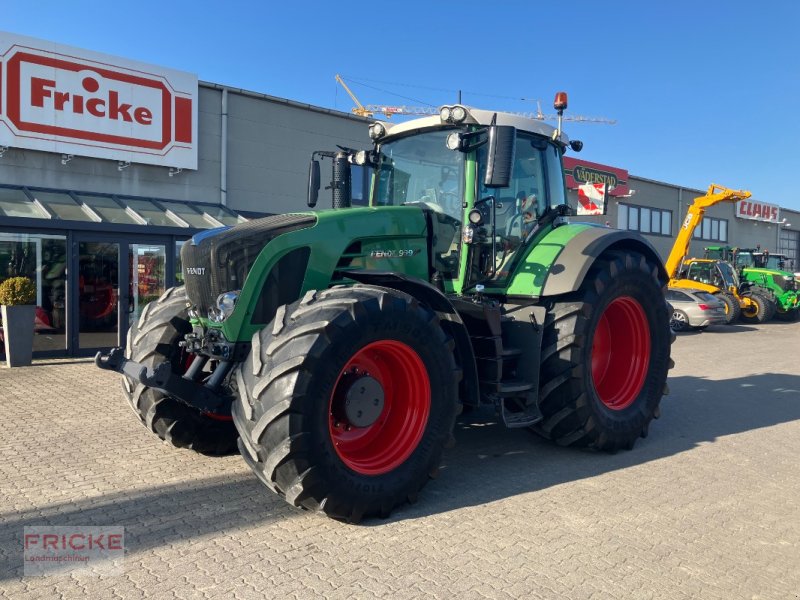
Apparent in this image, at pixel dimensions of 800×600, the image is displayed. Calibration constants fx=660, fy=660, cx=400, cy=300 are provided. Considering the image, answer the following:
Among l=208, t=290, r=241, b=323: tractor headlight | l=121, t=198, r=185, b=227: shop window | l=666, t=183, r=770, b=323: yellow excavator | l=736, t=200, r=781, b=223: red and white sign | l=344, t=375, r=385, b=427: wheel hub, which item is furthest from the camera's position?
l=736, t=200, r=781, b=223: red and white sign

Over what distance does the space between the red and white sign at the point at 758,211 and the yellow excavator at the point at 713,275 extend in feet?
40.8

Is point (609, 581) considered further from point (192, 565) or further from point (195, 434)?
point (195, 434)

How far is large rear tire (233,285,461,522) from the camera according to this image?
11.9 feet

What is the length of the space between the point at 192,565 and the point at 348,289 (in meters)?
1.74

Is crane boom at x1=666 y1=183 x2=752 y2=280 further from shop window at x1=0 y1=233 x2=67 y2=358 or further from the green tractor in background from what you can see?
shop window at x1=0 y1=233 x2=67 y2=358

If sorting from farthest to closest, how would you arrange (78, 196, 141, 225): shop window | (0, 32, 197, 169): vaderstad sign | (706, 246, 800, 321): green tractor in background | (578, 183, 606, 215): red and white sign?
(706, 246, 800, 321): green tractor in background < (78, 196, 141, 225): shop window < (0, 32, 197, 169): vaderstad sign < (578, 183, 606, 215): red and white sign

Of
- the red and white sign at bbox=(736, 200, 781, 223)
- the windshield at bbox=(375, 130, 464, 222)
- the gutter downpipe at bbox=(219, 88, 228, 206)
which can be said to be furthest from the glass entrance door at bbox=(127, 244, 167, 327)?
the red and white sign at bbox=(736, 200, 781, 223)

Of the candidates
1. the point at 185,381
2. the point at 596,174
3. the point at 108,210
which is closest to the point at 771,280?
the point at 596,174

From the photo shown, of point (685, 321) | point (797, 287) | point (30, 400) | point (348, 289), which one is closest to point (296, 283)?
point (348, 289)

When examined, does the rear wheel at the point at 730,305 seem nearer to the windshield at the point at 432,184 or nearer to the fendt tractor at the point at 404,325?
the fendt tractor at the point at 404,325

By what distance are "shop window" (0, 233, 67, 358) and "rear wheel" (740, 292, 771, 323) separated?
20.1 metres

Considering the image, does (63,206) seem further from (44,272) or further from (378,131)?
(378,131)

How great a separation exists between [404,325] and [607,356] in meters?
2.99

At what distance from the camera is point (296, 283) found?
4.38m
